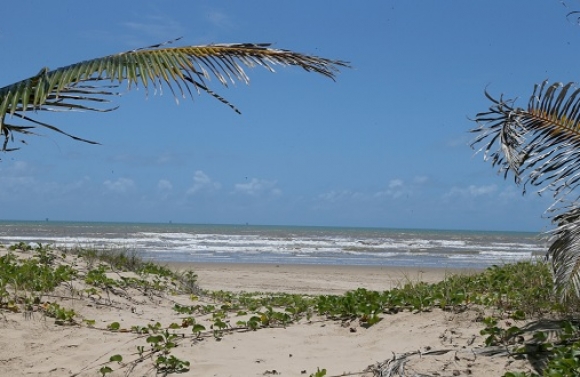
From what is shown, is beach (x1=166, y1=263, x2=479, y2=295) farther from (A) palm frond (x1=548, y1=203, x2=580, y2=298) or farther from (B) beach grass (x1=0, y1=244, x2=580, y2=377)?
(A) palm frond (x1=548, y1=203, x2=580, y2=298)

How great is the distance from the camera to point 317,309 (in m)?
6.90

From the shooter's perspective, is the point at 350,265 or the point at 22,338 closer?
the point at 22,338

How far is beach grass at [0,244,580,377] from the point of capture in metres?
4.68

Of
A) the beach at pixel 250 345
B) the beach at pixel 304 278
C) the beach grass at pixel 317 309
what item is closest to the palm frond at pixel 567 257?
the beach grass at pixel 317 309

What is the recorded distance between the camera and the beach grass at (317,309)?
4684mm

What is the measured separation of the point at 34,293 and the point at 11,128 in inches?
137

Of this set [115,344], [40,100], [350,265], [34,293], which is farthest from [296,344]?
[350,265]

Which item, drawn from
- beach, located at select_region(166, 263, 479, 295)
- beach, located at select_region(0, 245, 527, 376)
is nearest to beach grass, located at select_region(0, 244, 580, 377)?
beach, located at select_region(0, 245, 527, 376)

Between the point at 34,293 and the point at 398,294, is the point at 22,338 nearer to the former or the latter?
the point at 34,293

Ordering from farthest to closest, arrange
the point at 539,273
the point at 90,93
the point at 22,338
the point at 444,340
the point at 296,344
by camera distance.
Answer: the point at 539,273, the point at 22,338, the point at 296,344, the point at 444,340, the point at 90,93

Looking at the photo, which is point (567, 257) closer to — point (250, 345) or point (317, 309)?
point (250, 345)

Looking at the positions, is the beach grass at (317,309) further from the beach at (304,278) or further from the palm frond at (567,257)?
the beach at (304,278)

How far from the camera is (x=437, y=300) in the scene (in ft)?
20.8

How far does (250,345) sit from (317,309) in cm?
144
